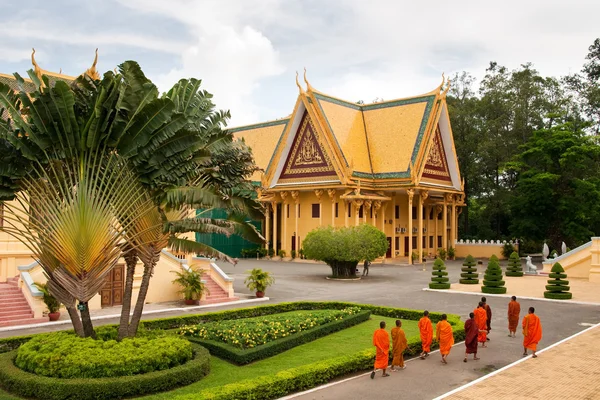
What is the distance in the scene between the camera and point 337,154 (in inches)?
1476

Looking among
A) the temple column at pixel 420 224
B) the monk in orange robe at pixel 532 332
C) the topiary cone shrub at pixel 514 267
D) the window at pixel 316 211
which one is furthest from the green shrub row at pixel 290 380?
the window at pixel 316 211

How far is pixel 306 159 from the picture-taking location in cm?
4006

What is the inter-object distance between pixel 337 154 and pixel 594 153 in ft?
56.4

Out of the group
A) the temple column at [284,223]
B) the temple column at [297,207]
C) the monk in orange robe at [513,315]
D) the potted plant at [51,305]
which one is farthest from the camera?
the temple column at [284,223]

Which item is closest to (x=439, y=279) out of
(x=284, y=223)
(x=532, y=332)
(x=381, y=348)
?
(x=532, y=332)

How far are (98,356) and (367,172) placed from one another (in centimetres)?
3130

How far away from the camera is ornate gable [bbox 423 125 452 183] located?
3981 centimetres

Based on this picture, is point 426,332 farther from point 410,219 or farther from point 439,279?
point 410,219

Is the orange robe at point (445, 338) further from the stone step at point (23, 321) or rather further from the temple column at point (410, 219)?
the temple column at point (410, 219)

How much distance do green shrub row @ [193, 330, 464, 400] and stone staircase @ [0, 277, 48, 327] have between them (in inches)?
373

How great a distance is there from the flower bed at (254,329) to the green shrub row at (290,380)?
208 cm

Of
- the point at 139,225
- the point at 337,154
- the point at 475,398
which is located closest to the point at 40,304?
the point at 139,225

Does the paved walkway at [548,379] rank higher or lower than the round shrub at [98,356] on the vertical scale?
lower

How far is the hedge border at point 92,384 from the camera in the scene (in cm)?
845
